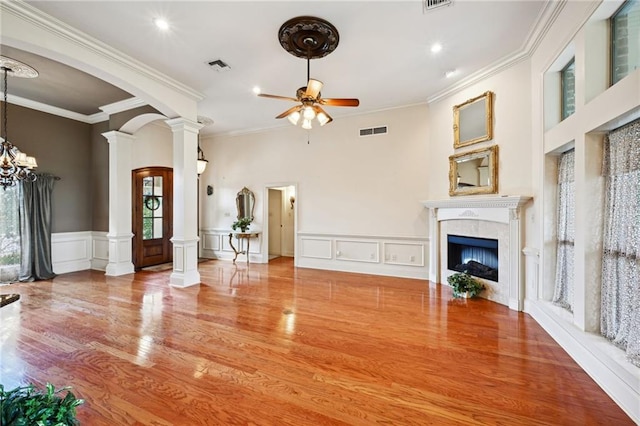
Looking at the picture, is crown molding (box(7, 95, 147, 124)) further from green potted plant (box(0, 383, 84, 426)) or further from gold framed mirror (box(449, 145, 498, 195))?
gold framed mirror (box(449, 145, 498, 195))

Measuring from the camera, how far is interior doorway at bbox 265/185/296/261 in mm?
7812

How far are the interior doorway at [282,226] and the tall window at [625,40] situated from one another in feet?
21.3

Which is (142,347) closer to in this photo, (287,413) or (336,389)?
(287,413)

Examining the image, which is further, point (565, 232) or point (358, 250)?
point (358, 250)

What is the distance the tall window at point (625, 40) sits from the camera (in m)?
2.01

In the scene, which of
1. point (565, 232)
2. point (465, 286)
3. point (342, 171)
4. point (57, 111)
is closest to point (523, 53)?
point (565, 232)

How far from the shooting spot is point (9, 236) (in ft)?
15.9

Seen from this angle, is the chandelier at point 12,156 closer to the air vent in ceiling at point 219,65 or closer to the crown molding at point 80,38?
the crown molding at point 80,38

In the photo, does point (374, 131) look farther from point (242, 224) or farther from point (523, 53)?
point (242, 224)

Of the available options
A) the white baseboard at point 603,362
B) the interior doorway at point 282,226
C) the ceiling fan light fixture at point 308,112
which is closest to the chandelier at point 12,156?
the ceiling fan light fixture at point 308,112

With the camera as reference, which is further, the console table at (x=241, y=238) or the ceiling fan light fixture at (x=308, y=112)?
the console table at (x=241, y=238)

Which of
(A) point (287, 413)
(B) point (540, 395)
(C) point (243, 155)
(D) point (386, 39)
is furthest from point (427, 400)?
(C) point (243, 155)

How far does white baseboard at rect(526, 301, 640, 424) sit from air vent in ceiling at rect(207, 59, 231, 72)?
4.97m

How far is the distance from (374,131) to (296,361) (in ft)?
15.0
